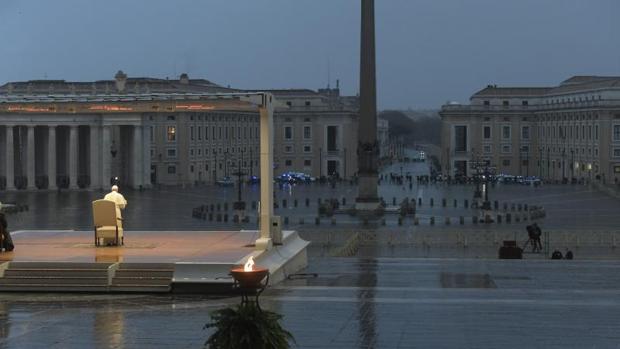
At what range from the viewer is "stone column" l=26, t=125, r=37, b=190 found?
252 feet

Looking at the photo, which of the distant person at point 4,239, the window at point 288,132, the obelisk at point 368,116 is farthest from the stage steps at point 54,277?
the window at point 288,132

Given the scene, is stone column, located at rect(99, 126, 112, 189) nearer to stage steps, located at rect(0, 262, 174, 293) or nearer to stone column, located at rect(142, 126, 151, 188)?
stone column, located at rect(142, 126, 151, 188)

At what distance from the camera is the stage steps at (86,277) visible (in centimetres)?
1616

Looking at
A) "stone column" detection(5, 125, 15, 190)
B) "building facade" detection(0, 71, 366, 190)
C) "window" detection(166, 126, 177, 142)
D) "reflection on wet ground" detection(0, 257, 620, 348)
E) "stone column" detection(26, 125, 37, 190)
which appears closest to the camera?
"reflection on wet ground" detection(0, 257, 620, 348)

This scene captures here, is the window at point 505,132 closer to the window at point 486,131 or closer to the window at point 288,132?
the window at point 486,131

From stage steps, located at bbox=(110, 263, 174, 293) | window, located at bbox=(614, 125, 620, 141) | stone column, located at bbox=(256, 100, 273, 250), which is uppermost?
window, located at bbox=(614, 125, 620, 141)

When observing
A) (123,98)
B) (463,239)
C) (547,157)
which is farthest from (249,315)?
(547,157)

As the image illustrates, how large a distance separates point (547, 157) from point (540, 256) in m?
81.6

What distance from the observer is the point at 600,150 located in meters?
94.8

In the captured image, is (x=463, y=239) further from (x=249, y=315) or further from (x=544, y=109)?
(x=544, y=109)

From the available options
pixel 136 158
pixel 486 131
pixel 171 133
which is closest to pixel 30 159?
pixel 136 158

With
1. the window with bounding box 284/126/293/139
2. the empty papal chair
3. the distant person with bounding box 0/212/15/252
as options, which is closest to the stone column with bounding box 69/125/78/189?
the window with bounding box 284/126/293/139

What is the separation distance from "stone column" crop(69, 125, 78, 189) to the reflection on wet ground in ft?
203

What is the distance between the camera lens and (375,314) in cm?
1395
